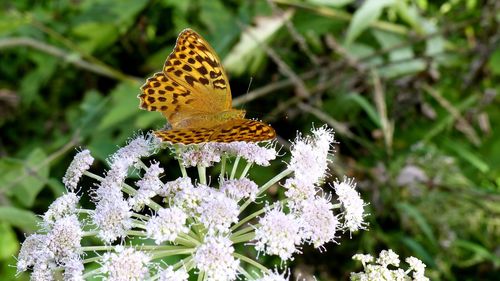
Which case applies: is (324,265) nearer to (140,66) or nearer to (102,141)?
(102,141)

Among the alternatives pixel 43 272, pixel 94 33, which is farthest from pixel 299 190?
pixel 94 33

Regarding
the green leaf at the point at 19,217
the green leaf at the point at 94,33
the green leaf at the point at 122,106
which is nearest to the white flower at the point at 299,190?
the green leaf at the point at 19,217

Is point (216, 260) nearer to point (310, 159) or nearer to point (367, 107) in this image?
point (310, 159)

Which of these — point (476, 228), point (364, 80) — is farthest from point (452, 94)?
point (476, 228)

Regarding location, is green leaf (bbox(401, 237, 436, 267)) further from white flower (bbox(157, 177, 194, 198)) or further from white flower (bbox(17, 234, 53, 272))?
white flower (bbox(17, 234, 53, 272))

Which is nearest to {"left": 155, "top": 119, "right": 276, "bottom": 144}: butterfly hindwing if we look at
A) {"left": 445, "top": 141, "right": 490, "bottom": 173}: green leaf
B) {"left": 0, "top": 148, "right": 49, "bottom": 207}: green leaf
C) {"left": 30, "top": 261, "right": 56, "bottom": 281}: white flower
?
{"left": 30, "top": 261, "right": 56, "bottom": 281}: white flower

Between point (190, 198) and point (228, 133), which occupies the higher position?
point (228, 133)

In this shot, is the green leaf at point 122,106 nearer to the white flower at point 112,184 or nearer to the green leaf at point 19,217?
the green leaf at point 19,217

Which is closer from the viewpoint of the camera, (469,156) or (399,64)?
(469,156)
